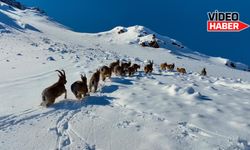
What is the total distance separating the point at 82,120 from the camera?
10.2 m

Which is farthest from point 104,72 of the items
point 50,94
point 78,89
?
point 50,94

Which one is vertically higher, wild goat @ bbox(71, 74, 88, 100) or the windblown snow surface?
wild goat @ bbox(71, 74, 88, 100)

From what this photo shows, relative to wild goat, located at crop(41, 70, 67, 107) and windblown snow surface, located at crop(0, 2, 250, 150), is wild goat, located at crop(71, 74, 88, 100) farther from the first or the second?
wild goat, located at crop(41, 70, 67, 107)

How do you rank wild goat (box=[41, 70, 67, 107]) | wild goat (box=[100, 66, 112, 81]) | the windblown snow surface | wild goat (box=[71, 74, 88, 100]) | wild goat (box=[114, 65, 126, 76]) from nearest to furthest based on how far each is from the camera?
the windblown snow surface, wild goat (box=[41, 70, 67, 107]), wild goat (box=[71, 74, 88, 100]), wild goat (box=[100, 66, 112, 81]), wild goat (box=[114, 65, 126, 76])

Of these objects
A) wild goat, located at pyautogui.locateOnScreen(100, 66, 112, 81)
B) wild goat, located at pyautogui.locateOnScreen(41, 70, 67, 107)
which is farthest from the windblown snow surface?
wild goat, located at pyautogui.locateOnScreen(100, 66, 112, 81)

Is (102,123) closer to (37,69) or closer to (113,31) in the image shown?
(37,69)

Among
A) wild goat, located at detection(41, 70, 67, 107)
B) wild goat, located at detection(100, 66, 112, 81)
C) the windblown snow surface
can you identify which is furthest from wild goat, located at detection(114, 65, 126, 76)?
wild goat, located at detection(41, 70, 67, 107)

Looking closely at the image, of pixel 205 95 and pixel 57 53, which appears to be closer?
pixel 205 95

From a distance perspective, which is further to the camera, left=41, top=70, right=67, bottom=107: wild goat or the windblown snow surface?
left=41, top=70, right=67, bottom=107: wild goat

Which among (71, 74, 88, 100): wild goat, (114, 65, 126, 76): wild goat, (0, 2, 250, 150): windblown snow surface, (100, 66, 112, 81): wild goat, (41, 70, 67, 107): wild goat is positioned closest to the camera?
(0, 2, 250, 150): windblown snow surface

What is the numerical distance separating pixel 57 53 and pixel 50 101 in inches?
759

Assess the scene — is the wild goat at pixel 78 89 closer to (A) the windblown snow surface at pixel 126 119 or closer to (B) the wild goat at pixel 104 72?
(A) the windblown snow surface at pixel 126 119

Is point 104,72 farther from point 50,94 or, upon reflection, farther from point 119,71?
point 50,94

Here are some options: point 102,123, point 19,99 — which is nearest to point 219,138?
point 102,123
